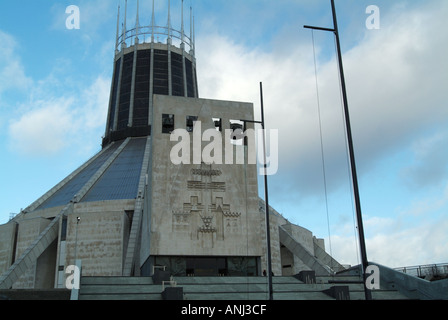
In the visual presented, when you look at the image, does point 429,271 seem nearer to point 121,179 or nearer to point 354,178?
point 354,178

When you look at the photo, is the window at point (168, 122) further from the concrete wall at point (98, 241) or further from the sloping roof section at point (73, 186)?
the sloping roof section at point (73, 186)

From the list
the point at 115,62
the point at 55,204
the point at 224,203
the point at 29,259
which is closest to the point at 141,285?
the point at 224,203

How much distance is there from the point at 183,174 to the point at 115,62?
44.0 metres

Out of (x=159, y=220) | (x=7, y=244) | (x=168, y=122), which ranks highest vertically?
(x=168, y=122)

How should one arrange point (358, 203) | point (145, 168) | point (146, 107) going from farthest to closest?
point (146, 107)
point (145, 168)
point (358, 203)

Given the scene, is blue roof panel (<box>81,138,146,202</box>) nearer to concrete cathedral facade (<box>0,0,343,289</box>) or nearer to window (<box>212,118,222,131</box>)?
concrete cathedral facade (<box>0,0,343,289</box>)

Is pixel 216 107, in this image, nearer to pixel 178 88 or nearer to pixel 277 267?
pixel 277 267

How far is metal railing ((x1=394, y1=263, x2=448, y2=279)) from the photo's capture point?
2530 cm

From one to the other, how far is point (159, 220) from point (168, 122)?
7.03 m

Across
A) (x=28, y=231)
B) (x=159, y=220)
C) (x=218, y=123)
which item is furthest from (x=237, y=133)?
(x=28, y=231)

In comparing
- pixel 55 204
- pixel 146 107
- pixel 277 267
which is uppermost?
pixel 146 107

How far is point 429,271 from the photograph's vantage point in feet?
85.3

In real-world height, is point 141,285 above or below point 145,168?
below
